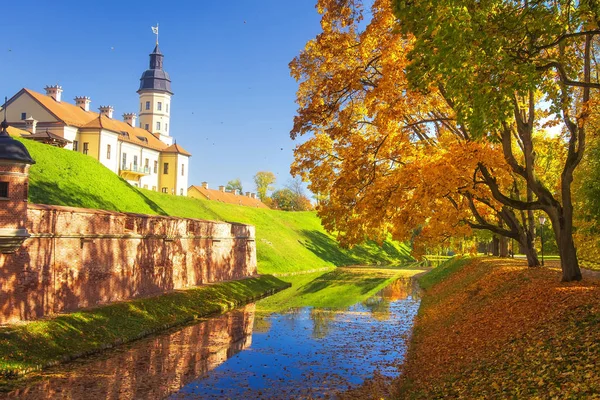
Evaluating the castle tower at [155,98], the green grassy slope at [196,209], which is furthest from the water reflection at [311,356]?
the castle tower at [155,98]

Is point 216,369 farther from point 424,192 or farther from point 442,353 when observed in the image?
point 424,192

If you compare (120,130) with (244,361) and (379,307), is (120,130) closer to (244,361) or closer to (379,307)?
(379,307)

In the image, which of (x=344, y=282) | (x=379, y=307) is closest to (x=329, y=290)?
(x=344, y=282)

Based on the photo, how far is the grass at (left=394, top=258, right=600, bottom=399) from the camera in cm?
971

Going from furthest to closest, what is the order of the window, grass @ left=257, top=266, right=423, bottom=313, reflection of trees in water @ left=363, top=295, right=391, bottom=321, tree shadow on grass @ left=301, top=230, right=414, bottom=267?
tree shadow on grass @ left=301, top=230, right=414, bottom=267 < grass @ left=257, top=266, right=423, bottom=313 < reflection of trees in water @ left=363, top=295, right=391, bottom=321 < the window

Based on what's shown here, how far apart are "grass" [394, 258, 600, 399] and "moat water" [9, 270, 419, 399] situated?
1.76 meters

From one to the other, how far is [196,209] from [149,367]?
43.4m

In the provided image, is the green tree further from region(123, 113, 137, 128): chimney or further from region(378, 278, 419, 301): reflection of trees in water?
region(378, 278, 419, 301): reflection of trees in water

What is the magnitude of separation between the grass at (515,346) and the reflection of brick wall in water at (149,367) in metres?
6.40

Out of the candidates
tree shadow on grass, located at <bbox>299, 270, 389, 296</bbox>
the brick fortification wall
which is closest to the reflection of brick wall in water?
the brick fortification wall

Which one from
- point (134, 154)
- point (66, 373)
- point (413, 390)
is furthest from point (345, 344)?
point (134, 154)

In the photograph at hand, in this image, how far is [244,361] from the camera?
18.5 m

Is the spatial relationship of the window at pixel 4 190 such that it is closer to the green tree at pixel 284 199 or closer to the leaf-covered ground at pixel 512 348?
the leaf-covered ground at pixel 512 348

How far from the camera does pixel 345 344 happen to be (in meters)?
21.0
